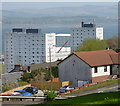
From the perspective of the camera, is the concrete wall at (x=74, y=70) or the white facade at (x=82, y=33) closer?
the concrete wall at (x=74, y=70)

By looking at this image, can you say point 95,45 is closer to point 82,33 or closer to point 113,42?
point 113,42

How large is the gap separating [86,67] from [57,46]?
96185mm

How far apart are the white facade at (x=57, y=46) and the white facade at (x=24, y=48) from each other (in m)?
1.94

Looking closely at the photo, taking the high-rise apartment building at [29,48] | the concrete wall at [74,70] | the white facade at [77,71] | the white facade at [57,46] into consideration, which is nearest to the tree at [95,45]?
the white facade at [77,71]

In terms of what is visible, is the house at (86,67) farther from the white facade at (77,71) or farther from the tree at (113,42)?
the tree at (113,42)

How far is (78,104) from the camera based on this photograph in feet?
25.6

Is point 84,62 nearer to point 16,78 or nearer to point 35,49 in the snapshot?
point 16,78

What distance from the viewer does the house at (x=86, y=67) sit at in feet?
93.0

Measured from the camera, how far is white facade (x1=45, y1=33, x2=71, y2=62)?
387 feet

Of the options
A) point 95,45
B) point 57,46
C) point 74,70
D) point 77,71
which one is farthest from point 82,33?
point 77,71

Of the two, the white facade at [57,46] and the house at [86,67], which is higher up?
the white facade at [57,46]

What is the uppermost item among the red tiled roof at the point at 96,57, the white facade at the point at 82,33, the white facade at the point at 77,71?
the white facade at the point at 82,33

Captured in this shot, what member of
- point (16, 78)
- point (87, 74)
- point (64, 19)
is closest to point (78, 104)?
point (87, 74)

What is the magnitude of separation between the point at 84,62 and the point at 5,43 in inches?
4066
